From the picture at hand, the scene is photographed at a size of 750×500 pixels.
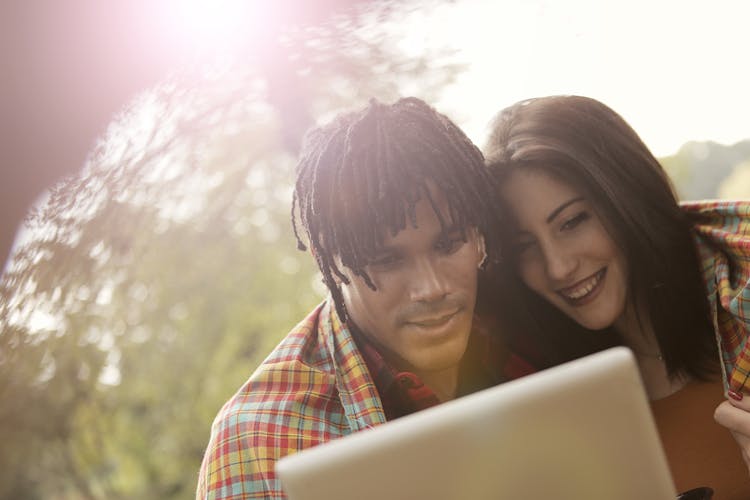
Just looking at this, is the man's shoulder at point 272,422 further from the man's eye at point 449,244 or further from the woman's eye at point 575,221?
the woman's eye at point 575,221

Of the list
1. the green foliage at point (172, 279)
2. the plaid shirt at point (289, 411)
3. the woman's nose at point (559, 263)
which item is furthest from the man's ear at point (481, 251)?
the green foliage at point (172, 279)

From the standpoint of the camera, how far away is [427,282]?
1.23 metres

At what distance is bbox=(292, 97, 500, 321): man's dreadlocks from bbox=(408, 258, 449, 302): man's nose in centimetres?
8

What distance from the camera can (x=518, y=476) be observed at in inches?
24.0

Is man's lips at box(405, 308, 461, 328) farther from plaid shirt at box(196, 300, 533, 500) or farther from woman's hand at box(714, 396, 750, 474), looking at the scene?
woman's hand at box(714, 396, 750, 474)

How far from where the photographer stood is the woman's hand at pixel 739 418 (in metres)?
1.20

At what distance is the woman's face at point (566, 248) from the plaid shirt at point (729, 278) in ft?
0.59

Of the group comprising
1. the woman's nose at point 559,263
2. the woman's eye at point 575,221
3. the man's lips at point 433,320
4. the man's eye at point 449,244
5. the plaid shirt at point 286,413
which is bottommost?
the plaid shirt at point 286,413

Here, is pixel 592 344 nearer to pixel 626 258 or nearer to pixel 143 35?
pixel 626 258

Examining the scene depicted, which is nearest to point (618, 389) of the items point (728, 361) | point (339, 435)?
point (339, 435)

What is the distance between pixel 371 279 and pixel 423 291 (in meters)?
0.11

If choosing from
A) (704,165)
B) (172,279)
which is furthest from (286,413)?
(704,165)

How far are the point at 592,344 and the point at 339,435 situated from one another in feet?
2.36

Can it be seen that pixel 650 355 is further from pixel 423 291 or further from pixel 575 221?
pixel 423 291
